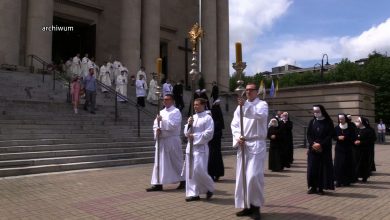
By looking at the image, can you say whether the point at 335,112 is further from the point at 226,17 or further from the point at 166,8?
the point at 166,8

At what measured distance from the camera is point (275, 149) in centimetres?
1364

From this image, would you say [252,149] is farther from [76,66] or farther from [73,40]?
[73,40]

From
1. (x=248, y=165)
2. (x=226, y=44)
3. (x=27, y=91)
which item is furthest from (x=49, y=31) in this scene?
(x=248, y=165)

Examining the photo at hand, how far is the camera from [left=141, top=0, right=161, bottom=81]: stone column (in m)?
29.0

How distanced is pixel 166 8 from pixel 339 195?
2784 cm

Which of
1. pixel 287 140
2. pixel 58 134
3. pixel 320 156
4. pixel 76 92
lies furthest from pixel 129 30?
pixel 320 156

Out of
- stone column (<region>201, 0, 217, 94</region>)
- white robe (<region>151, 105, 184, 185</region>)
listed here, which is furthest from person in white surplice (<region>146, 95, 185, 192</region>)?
stone column (<region>201, 0, 217, 94</region>)

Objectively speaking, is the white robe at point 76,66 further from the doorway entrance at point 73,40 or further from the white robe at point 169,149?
the white robe at point 169,149

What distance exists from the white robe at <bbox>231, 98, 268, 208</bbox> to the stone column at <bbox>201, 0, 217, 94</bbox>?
25.9 m

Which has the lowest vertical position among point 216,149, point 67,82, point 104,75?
point 216,149

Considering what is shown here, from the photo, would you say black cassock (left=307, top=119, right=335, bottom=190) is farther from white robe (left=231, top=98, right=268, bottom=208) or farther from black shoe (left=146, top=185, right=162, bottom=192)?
black shoe (left=146, top=185, right=162, bottom=192)

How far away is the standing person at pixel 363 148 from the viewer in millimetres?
11764

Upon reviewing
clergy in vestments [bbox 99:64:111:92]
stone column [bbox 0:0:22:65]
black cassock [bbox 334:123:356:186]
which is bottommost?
black cassock [bbox 334:123:356:186]

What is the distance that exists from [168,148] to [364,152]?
5832 mm
